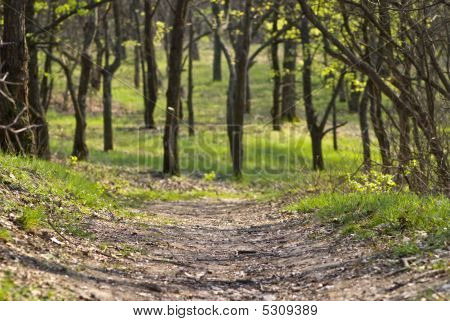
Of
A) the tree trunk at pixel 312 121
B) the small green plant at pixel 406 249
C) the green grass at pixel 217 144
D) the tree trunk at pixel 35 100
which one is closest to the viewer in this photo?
the small green plant at pixel 406 249

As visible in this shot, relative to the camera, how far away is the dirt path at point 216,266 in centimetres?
633

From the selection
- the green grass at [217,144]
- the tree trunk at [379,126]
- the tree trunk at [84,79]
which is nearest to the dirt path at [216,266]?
the tree trunk at [379,126]

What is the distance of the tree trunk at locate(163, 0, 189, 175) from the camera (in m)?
20.1

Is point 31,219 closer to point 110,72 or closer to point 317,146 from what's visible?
point 317,146

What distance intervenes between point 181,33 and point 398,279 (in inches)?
589

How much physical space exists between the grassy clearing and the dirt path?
0.28 meters

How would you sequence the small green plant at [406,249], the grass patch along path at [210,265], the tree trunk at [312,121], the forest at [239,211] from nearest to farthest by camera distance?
the grass patch along path at [210,265]
the forest at [239,211]
the small green plant at [406,249]
the tree trunk at [312,121]

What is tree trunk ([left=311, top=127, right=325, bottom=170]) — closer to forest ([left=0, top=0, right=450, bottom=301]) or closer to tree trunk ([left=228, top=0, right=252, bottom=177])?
forest ([left=0, top=0, right=450, bottom=301])

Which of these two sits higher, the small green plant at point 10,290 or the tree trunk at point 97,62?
the tree trunk at point 97,62

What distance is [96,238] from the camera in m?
8.88

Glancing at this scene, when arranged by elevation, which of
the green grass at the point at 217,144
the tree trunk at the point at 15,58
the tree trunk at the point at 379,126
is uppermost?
the tree trunk at the point at 15,58

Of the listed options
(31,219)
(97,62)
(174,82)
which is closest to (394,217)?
(31,219)

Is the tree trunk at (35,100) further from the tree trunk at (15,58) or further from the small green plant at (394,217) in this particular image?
the small green plant at (394,217)

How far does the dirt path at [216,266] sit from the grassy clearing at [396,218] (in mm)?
276
